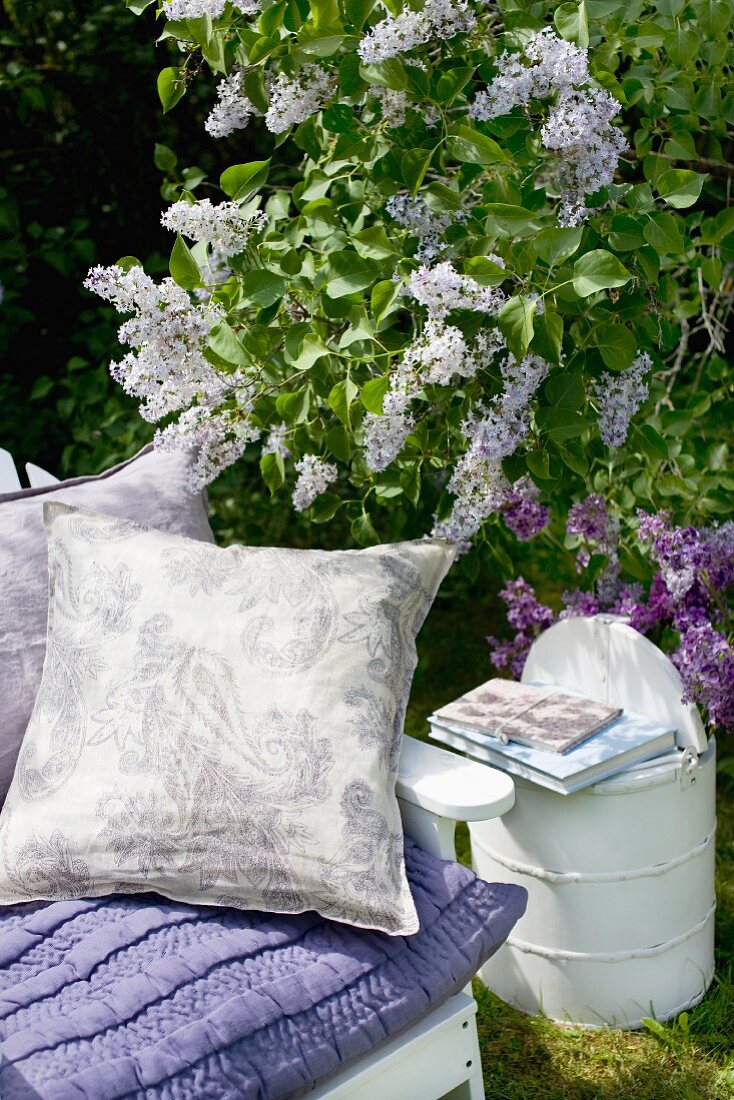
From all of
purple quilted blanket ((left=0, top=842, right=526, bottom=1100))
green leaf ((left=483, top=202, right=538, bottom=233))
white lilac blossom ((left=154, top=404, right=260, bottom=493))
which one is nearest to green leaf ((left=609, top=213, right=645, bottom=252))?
green leaf ((left=483, top=202, right=538, bottom=233))

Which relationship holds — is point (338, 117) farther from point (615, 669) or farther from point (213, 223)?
point (615, 669)

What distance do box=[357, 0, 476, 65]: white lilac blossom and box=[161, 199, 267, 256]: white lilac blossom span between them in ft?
0.89

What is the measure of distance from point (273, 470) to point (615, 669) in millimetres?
666

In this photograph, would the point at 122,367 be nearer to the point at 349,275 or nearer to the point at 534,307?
the point at 349,275

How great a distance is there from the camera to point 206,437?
1.78 metres

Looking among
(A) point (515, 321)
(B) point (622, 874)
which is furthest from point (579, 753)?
(A) point (515, 321)

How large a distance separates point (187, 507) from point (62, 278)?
4.94 ft

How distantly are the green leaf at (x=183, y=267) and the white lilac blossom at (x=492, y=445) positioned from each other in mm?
440

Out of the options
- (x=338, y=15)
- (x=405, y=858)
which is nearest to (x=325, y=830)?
(x=405, y=858)

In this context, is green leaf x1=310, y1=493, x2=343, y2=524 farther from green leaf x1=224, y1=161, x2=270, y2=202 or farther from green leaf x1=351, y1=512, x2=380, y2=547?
green leaf x1=224, y1=161, x2=270, y2=202

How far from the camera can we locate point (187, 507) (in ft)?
6.12

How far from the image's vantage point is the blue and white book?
1.71 metres

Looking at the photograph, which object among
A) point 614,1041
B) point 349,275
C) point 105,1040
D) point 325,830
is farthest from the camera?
point 614,1041

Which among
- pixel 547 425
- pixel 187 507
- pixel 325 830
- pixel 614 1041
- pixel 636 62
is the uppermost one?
pixel 636 62
